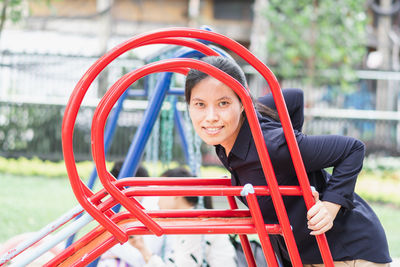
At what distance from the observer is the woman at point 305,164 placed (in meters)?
1.33

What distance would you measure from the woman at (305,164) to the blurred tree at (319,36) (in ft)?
19.2

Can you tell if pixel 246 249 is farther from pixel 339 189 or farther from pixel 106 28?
pixel 106 28

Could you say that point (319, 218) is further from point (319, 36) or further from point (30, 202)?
point (319, 36)

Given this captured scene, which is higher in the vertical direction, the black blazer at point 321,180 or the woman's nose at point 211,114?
the woman's nose at point 211,114

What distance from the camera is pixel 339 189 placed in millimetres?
1329

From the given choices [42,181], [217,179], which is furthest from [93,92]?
[217,179]

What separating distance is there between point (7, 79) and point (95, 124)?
23.5ft

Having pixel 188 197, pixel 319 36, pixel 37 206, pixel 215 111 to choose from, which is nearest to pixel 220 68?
pixel 215 111

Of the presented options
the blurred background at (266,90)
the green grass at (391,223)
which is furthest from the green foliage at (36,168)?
the green grass at (391,223)

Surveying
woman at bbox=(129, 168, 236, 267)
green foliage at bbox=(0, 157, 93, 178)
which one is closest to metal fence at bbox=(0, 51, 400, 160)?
green foliage at bbox=(0, 157, 93, 178)

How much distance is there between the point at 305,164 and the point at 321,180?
185 mm

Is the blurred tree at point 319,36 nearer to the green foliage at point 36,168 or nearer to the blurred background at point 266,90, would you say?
the blurred background at point 266,90

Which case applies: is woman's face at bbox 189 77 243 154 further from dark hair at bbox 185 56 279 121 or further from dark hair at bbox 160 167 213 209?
dark hair at bbox 160 167 213 209

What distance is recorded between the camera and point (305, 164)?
53.8 inches
